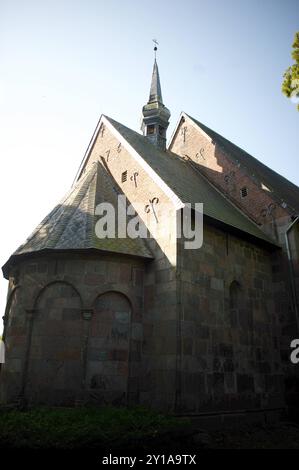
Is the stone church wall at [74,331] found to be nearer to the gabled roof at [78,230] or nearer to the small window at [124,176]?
the gabled roof at [78,230]

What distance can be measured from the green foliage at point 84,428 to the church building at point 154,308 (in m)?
1.46

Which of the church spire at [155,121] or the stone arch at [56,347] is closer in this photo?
the stone arch at [56,347]

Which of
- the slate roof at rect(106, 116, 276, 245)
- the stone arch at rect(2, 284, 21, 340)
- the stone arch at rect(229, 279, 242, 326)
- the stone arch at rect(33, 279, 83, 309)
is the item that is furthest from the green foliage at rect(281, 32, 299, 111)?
the stone arch at rect(2, 284, 21, 340)

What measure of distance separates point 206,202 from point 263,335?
5.16 metres

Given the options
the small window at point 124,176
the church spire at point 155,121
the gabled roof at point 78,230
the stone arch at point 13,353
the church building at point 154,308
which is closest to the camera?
the church building at point 154,308

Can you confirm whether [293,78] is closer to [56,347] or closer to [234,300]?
[234,300]

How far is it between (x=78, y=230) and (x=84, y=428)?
602 centimetres

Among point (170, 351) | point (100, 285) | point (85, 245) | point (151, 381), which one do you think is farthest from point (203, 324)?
point (85, 245)

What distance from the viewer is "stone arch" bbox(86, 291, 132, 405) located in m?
10.0

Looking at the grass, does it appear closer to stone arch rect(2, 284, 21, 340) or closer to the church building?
the church building

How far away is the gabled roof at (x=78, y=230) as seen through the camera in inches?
441

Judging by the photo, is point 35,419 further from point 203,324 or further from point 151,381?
point 203,324

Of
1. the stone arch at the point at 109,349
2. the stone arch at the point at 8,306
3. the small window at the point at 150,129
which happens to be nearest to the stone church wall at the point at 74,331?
the stone arch at the point at 109,349

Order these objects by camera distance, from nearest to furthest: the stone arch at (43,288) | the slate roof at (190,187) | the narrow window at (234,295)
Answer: the stone arch at (43,288) < the narrow window at (234,295) < the slate roof at (190,187)
